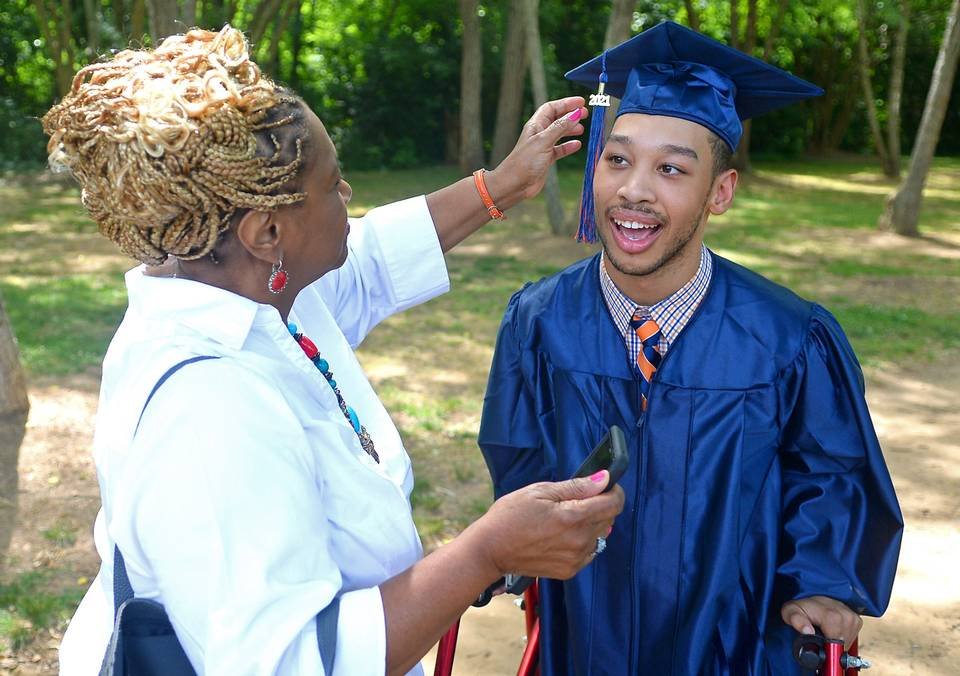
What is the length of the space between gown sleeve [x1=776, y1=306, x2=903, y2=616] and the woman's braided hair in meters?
1.40

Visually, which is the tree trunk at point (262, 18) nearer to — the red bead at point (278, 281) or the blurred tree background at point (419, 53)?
the blurred tree background at point (419, 53)

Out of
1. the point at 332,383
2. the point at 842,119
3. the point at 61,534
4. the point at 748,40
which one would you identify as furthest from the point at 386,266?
the point at 842,119

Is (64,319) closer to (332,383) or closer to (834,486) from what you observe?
(332,383)

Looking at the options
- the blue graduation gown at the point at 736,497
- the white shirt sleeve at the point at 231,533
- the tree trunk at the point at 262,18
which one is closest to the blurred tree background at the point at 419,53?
the tree trunk at the point at 262,18

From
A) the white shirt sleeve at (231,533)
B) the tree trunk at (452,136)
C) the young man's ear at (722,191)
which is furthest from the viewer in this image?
the tree trunk at (452,136)

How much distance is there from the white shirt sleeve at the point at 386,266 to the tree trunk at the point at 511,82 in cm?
1351

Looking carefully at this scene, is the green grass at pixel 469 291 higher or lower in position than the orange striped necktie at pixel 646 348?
lower

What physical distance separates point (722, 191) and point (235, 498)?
65.9 inches

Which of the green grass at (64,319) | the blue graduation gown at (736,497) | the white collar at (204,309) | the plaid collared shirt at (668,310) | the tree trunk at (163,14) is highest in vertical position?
the tree trunk at (163,14)

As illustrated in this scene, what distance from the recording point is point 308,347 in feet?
6.90

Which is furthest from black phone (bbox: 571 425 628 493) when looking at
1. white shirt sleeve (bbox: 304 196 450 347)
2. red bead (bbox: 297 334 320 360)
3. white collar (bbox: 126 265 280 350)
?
white shirt sleeve (bbox: 304 196 450 347)

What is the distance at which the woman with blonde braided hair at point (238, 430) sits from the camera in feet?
5.16

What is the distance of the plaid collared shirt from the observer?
256 centimetres

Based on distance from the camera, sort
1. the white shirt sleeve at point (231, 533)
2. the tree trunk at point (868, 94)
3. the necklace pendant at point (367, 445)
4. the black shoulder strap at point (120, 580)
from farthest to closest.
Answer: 1. the tree trunk at point (868, 94)
2. the necklace pendant at point (367, 445)
3. the black shoulder strap at point (120, 580)
4. the white shirt sleeve at point (231, 533)
